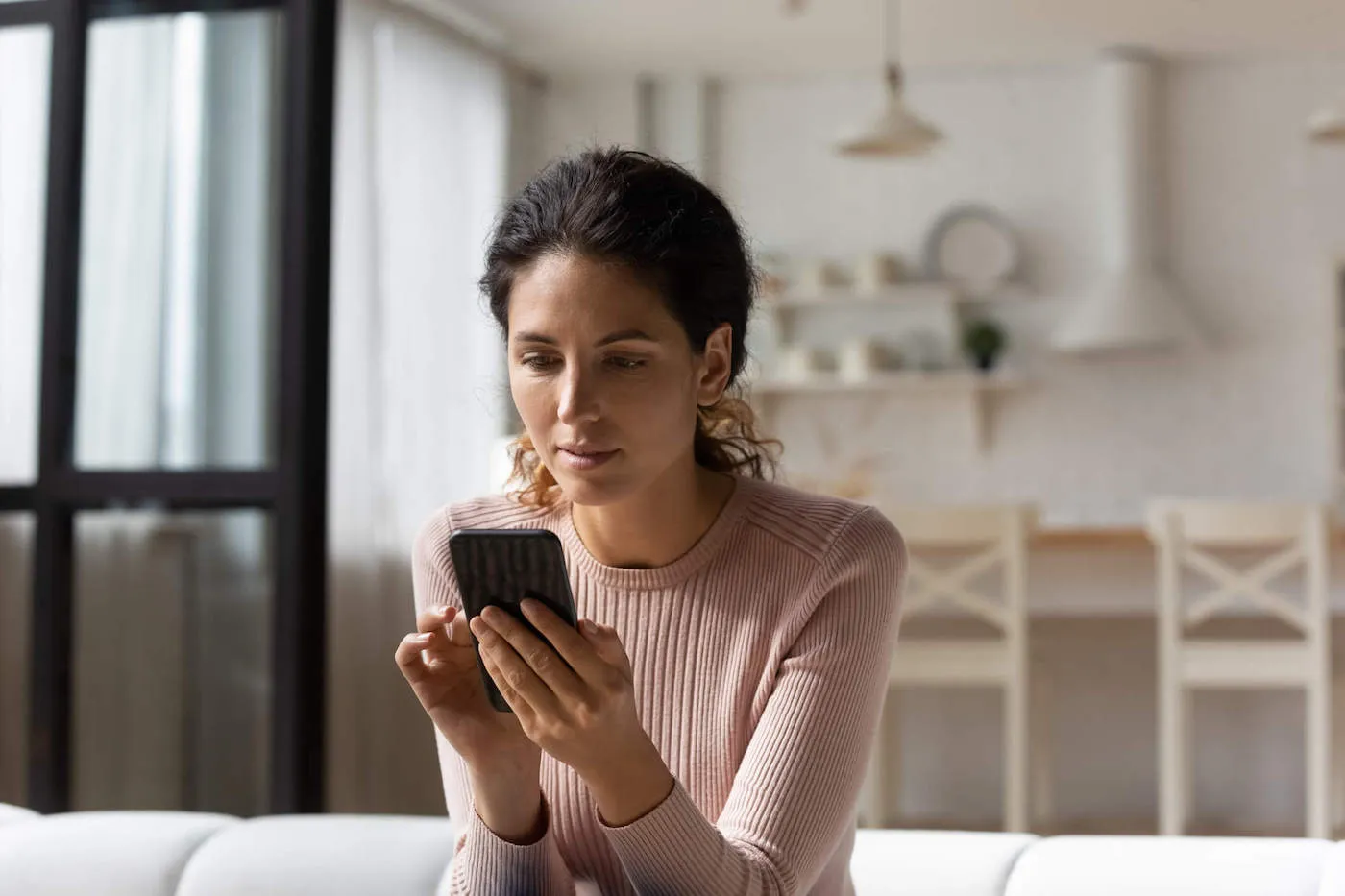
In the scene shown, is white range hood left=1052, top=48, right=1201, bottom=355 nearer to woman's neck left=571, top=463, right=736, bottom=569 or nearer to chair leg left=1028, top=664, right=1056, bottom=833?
chair leg left=1028, top=664, right=1056, bottom=833

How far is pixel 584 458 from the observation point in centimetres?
111

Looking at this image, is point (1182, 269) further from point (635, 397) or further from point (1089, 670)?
point (635, 397)

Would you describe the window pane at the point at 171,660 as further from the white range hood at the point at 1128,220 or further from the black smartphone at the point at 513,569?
the white range hood at the point at 1128,220

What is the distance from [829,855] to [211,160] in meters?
1.68

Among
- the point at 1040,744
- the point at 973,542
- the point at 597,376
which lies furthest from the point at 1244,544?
the point at 597,376

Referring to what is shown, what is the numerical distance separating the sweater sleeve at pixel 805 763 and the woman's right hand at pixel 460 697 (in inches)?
4.0

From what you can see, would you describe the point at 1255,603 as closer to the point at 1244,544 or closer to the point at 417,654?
the point at 1244,544

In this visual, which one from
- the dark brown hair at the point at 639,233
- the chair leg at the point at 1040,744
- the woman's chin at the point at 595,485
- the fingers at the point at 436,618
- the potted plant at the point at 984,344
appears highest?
the potted plant at the point at 984,344

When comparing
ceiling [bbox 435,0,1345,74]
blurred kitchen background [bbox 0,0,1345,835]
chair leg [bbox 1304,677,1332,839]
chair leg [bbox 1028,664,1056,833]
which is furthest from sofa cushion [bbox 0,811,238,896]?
ceiling [bbox 435,0,1345,74]

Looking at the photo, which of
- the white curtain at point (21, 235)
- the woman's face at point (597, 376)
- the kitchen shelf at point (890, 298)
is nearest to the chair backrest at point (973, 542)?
the kitchen shelf at point (890, 298)

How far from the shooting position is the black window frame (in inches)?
81.4

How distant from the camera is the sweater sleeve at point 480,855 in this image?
112cm

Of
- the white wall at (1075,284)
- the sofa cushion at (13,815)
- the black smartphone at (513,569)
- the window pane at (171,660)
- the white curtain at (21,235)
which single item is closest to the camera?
the black smartphone at (513,569)

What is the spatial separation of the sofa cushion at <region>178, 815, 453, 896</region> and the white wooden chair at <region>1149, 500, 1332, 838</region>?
2.90 metres
